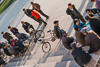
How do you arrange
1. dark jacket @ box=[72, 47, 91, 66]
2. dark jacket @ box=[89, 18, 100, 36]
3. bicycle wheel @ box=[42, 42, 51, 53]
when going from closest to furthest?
dark jacket @ box=[72, 47, 91, 66] < dark jacket @ box=[89, 18, 100, 36] < bicycle wheel @ box=[42, 42, 51, 53]

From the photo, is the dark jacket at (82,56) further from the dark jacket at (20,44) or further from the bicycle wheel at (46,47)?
the dark jacket at (20,44)

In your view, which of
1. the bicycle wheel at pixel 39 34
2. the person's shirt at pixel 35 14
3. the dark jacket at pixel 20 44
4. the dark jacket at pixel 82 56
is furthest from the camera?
the person's shirt at pixel 35 14

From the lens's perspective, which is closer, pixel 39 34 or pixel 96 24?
pixel 96 24

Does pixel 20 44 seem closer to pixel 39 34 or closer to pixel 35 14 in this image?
pixel 39 34

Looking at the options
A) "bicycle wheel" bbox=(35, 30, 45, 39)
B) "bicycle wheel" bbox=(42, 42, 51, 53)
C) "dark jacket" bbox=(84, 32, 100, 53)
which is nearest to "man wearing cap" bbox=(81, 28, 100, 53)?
"dark jacket" bbox=(84, 32, 100, 53)

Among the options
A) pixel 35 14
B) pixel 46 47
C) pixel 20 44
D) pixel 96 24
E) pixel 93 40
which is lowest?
pixel 46 47

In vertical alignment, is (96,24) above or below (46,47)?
above

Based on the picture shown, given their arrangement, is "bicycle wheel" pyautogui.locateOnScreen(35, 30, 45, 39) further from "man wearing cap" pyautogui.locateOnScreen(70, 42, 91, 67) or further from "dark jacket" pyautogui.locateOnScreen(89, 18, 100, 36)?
"man wearing cap" pyautogui.locateOnScreen(70, 42, 91, 67)

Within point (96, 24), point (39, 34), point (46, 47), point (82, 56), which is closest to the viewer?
point (82, 56)

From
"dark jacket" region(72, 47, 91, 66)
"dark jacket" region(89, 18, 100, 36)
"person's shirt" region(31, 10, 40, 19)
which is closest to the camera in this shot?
"dark jacket" region(72, 47, 91, 66)

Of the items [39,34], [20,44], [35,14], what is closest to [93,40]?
[39,34]

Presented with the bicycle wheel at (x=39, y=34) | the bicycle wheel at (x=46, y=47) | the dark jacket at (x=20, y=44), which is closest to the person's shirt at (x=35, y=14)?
the bicycle wheel at (x=39, y=34)

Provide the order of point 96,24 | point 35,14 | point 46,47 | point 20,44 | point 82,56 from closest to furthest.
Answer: point 82,56 → point 96,24 → point 46,47 → point 20,44 → point 35,14

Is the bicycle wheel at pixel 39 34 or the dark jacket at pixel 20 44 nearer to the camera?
the dark jacket at pixel 20 44
